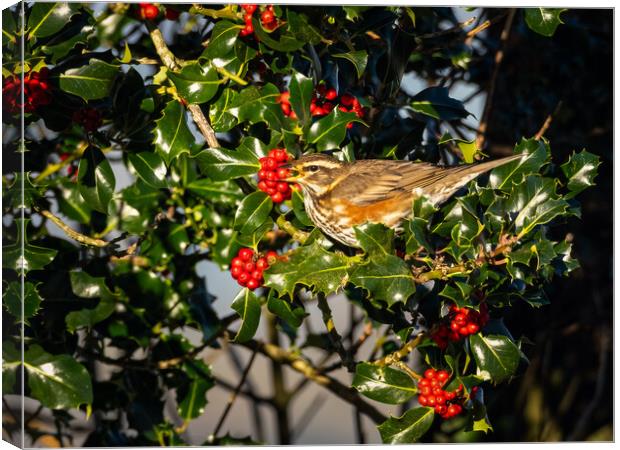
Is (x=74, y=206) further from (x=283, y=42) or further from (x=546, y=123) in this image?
(x=546, y=123)

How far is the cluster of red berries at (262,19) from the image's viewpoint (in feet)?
9.02

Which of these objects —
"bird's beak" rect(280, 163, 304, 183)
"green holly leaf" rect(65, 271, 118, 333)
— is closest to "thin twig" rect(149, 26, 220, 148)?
"bird's beak" rect(280, 163, 304, 183)

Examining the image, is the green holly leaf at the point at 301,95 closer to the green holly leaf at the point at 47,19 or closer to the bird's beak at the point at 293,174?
the bird's beak at the point at 293,174

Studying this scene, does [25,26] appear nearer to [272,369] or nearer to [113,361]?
[113,361]

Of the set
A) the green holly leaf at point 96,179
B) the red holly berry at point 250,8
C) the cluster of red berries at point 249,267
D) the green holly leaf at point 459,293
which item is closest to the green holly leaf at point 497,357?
the green holly leaf at point 459,293

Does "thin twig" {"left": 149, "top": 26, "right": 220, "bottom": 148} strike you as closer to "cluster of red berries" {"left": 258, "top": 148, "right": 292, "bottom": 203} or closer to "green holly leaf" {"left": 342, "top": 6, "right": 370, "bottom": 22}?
"cluster of red berries" {"left": 258, "top": 148, "right": 292, "bottom": 203}

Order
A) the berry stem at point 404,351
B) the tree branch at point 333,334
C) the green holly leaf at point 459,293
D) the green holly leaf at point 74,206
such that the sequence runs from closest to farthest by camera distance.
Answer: the green holly leaf at point 459,293 < the berry stem at point 404,351 < the tree branch at point 333,334 < the green holly leaf at point 74,206

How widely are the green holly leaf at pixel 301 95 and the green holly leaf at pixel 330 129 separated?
5 centimetres

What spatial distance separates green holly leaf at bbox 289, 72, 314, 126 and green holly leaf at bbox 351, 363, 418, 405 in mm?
854

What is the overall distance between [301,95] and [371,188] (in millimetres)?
640

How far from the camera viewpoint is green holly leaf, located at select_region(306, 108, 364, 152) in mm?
2715

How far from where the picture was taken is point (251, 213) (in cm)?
276

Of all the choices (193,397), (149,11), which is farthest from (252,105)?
(193,397)

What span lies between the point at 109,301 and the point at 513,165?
152 centimetres
